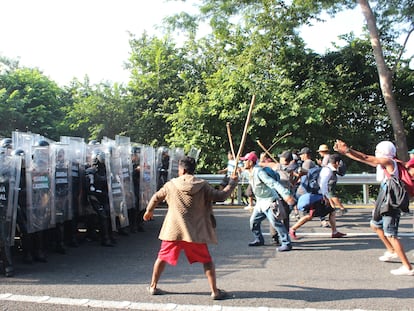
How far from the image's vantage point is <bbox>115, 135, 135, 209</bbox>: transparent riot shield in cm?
838

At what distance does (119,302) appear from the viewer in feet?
15.4

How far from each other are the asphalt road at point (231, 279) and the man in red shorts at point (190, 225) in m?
0.38

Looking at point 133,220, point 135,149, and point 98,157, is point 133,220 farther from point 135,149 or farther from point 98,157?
point 98,157

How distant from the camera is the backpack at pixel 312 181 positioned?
8359 millimetres

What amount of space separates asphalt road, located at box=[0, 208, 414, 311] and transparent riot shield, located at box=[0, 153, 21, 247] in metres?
0.54

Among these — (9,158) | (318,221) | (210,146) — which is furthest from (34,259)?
(210,146)

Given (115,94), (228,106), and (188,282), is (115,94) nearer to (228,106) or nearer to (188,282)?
(228,106)

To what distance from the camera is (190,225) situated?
4.79 metres

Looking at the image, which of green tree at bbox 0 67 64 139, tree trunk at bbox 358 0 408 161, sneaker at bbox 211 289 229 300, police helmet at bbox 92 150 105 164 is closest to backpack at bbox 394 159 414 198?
sneaker at bbox 211 289 229 300

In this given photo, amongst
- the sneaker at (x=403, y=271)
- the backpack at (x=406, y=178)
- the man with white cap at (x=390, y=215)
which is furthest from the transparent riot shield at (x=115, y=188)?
the backpack at (x=406, y=178)

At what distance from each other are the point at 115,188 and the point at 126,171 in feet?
2.22

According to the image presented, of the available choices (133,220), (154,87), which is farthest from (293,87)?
(133,220)

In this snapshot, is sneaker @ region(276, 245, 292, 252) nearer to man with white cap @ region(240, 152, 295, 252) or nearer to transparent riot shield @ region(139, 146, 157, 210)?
man with white cap @ region(240, 152, 295, 252)

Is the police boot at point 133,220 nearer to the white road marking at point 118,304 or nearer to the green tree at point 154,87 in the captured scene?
the white road marking at point 118,304
